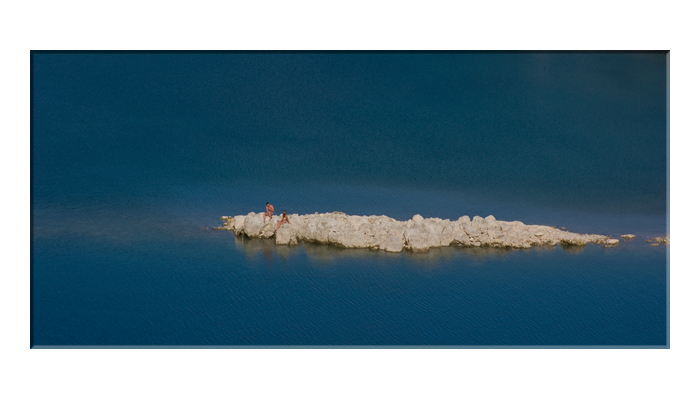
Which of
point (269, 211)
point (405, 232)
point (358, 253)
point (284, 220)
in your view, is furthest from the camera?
point (284, 220)

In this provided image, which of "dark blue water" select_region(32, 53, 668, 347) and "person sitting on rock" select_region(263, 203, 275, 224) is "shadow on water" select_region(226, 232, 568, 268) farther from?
"person sitting on rock" select_region(263, 203, 275, 224)

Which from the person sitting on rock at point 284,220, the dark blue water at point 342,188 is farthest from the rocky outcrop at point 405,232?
the dark blue water at point 342,188

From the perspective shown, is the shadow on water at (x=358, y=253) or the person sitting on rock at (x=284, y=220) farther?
the person sitting on rock at (x=284, y=220)

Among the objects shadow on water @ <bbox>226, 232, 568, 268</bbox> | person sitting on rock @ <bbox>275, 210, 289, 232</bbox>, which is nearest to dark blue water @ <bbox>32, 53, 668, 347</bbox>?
shadow on water @ <bbox>226, 232, 568, 268</bbox>

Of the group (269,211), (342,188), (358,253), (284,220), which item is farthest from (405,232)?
(269,211)

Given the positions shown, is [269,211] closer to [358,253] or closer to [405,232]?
[358,253]

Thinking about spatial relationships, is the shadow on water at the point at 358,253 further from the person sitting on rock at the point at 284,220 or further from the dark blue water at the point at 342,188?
the person sitting on rock at the point at 284,220

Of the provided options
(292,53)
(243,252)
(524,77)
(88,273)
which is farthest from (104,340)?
(524,77)
